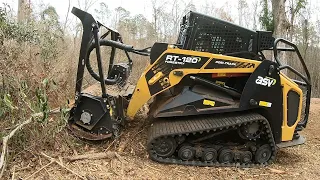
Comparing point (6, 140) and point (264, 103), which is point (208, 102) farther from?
point (6, 140)

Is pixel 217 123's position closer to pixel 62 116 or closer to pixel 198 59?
pixel 198 59

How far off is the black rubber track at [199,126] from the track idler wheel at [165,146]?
0.04m

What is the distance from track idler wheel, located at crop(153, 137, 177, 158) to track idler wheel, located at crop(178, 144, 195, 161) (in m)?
0.09

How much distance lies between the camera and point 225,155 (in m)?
Result: 4.26

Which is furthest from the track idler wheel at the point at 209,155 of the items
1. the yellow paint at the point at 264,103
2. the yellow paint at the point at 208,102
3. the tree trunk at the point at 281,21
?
the tree trunk at the point at 281,21

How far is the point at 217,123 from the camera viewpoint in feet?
13.8

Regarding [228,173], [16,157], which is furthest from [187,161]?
[16,157]

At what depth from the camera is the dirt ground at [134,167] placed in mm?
3604

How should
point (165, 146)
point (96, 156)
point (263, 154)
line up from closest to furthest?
1. point (96, 156)
2. point (165, 146)
3. point (263, 154)

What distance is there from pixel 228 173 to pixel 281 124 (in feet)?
3.15

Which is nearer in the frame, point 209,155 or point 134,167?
point 134,167

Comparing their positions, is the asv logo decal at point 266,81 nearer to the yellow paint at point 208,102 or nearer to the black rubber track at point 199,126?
the black rubber track at point 199,126

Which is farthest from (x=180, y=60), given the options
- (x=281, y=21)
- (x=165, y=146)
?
(x=281, y=21)

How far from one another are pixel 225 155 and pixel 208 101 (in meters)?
0.64
